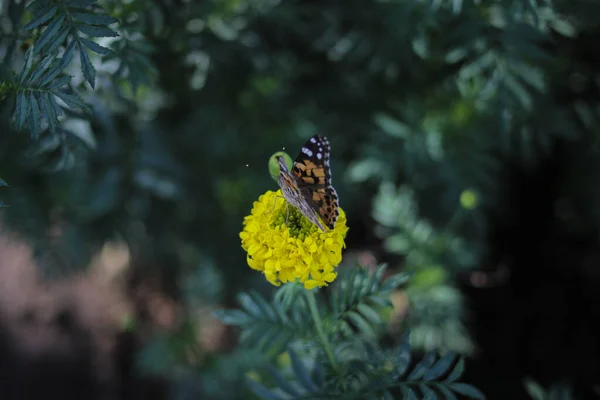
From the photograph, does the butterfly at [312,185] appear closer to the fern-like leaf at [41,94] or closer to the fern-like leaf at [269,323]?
the fern-like leaf at [269,323]

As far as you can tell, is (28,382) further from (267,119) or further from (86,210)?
(267,119)

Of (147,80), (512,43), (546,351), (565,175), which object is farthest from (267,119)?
(546,351)

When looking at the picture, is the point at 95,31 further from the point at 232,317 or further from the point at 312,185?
the point at 232,317

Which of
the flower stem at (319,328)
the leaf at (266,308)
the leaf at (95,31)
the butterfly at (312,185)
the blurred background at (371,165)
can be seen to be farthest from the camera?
the blurred background at (371,165)

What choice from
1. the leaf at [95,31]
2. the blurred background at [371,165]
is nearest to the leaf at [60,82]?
the leaf at [95,31]

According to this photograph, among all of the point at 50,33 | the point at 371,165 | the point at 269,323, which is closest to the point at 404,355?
the point at 269,323
